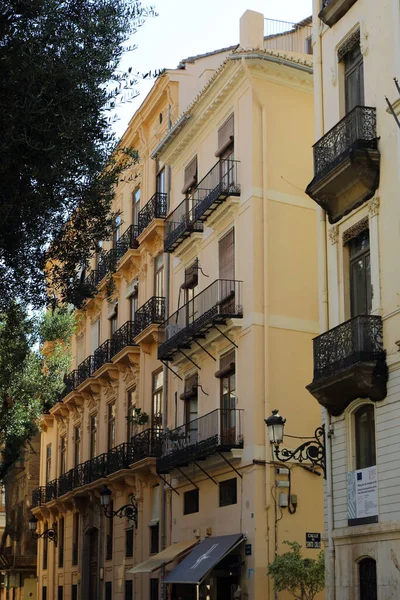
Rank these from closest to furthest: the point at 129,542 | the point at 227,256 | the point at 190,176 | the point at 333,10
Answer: the point at 333,10, the point at 227,256, the point at 190,176, the point at 129,542

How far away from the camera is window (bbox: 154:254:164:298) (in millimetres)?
33281

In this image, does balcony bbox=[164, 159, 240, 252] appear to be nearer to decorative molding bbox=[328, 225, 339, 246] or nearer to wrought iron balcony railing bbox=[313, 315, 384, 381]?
decorative molding bbox=[328, 225, 339, 246]

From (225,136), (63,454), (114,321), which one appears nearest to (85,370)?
(114,321)

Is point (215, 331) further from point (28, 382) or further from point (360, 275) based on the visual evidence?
point (28, 382)

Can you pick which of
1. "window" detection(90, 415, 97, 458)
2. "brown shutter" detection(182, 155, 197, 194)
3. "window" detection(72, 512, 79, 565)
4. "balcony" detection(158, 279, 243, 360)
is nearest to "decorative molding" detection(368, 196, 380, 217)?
"balcony" detection(158, 279, 243, 360)

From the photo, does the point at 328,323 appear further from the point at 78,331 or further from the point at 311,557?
the point at 78,331

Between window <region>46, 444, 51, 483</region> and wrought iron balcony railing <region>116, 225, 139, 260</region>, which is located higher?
wrought iron balcony railing <region>116, 225, 139, 260</region>

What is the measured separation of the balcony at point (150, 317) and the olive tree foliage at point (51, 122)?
13990mm

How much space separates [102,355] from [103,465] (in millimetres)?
4378

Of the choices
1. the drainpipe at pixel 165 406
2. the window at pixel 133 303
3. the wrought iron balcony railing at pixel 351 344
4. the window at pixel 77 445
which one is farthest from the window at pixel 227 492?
Result: the window at pixel 77 445

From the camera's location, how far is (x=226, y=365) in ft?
88.0

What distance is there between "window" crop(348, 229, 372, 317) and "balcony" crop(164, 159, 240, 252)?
7.47m

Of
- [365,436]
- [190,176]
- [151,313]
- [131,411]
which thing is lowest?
[365,436]

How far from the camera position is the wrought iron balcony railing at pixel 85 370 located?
4046 cm
